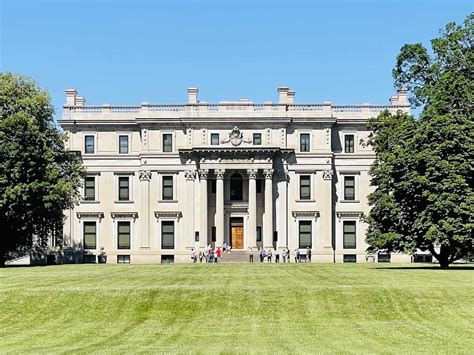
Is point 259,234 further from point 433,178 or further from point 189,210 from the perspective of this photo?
point 433,178

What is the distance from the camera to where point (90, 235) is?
87750 mm

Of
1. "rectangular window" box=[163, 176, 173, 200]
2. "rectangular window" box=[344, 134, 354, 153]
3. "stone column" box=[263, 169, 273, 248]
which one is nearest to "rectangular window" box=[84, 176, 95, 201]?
"rectangular window" box=[163, 176, 173, 200]

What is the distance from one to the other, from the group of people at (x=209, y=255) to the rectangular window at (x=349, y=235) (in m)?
11.8

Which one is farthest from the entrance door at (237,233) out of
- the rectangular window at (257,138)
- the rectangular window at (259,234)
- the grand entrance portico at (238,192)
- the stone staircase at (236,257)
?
the rectangular window at (257,138)

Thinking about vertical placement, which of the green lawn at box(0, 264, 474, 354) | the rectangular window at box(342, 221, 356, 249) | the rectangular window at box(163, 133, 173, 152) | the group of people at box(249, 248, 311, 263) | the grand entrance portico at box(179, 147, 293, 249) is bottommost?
the green lawn at box(0, 264, 474, 354)

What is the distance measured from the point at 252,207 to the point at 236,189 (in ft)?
12.7

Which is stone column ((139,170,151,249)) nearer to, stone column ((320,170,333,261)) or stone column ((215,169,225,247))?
stone column ((215,169,225,247))

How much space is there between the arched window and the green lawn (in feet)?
154

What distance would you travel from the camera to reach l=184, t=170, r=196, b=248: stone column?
283 ft

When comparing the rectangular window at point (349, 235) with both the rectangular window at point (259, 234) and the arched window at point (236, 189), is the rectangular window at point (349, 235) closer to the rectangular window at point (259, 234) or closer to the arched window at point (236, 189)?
the rectangular window at point (259, 234)

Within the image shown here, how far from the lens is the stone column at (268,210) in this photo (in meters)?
84.7

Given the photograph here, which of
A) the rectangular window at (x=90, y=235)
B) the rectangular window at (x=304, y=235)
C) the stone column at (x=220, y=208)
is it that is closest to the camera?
the stone column at (x=220, y=208)

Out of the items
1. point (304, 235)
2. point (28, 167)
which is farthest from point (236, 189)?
point (28, 167)

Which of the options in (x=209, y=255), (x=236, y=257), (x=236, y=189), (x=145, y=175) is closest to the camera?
(x=209, y=255)
